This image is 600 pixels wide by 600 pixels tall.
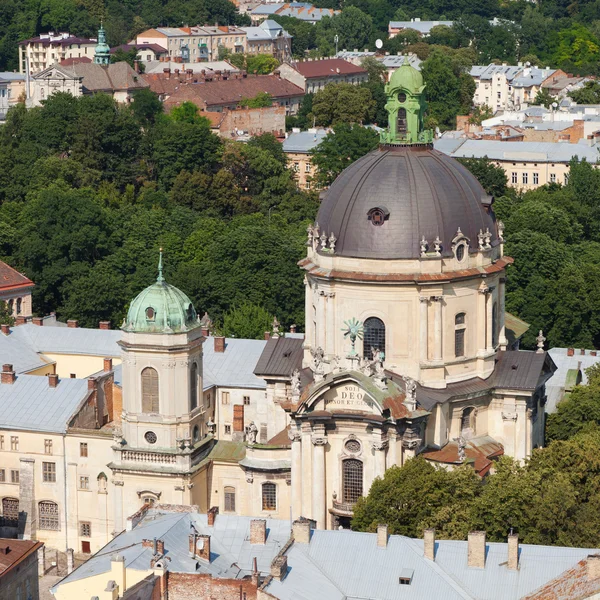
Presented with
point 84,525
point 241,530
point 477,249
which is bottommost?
point 84,525

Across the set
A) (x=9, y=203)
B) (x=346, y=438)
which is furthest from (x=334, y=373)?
(x=9, y=203)

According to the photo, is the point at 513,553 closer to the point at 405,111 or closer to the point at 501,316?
the point at 501,316

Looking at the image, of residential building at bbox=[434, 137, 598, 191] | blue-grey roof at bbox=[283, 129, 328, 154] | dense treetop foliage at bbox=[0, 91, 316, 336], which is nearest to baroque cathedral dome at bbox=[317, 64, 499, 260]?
dense treetop foliage at bbox=[0, 91, 316, 336]

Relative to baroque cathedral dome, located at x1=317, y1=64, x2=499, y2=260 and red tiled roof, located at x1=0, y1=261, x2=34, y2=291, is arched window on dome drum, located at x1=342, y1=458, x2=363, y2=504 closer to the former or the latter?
baroque cathedral dome, located at x1=317, y1=64, x2=499, y2=260

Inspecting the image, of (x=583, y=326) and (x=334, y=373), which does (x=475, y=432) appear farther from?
(x=583, y=326)

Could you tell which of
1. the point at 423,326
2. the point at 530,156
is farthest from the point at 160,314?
the point at 530,156

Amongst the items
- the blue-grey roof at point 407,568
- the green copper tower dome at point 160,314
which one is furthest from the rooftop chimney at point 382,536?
the green copper tower dome at point 160,314

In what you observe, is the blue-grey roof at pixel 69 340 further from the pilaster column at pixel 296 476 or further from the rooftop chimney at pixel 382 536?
the rooftop chimney at pixel 382 536
